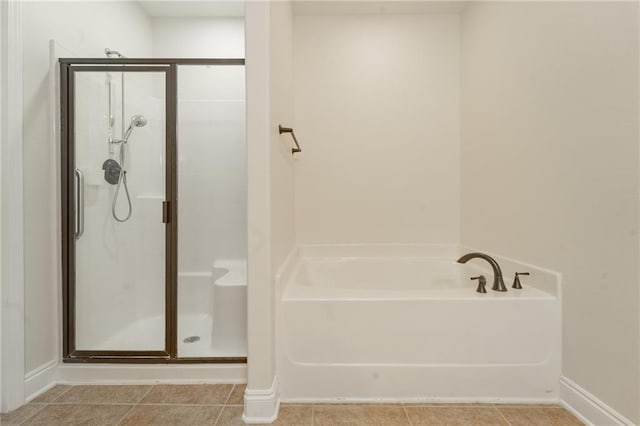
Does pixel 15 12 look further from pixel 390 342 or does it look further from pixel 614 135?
pixel 614 135

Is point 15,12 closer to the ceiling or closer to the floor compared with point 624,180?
closer to the ceiling

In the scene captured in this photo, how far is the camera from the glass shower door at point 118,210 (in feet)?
5.85

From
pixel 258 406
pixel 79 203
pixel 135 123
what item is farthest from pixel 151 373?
pixel 135 123

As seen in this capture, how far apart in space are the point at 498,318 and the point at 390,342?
498mm

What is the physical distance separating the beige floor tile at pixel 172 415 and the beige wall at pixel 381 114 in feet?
4.86

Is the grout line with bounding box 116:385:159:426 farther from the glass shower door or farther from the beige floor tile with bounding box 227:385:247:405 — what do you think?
the beige floor tile with bounding box 227:385:247:405

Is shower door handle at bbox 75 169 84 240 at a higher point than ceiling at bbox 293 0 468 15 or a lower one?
lower

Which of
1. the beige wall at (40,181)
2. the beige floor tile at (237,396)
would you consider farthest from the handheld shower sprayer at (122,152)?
the beige floor tile at (237,396)

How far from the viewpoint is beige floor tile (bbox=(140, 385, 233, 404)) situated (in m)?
1.55

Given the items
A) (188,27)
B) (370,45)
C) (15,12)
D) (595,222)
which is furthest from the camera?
(188,27)

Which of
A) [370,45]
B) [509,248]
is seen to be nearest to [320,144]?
[370,45]

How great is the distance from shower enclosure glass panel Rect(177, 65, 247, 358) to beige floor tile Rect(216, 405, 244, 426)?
533mm

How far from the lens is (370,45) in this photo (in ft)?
8.27

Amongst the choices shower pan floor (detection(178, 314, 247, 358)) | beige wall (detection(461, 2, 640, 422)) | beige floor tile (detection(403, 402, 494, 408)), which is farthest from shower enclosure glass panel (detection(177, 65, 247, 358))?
beige wall (detection(461, 2, 640, 422))
